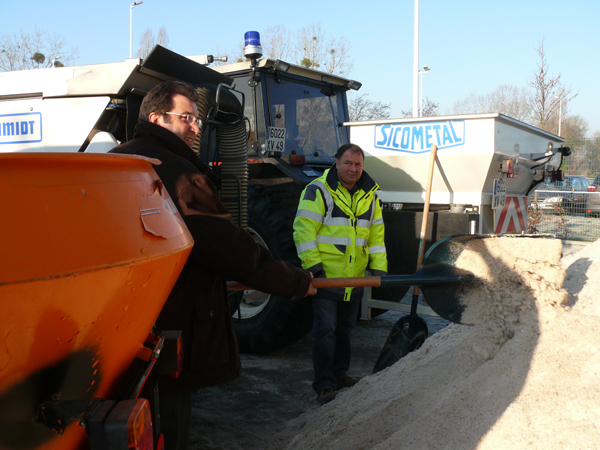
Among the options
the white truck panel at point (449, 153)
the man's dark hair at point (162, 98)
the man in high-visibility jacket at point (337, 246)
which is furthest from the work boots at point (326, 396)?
the man's dark hair at point (162, 98)

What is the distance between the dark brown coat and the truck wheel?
2036 mm

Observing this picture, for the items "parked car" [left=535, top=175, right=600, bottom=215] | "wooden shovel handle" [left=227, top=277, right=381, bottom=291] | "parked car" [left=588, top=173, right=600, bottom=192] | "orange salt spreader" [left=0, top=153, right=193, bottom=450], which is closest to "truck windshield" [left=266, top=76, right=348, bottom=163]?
"wooden shovel handle" [left=227, top=277, right=381, bottom=291]

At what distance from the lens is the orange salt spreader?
1104 mm

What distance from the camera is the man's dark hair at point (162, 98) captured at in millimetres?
2182

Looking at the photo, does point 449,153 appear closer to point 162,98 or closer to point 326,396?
point 326,396

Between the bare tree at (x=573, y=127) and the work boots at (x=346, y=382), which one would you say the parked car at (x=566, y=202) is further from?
the bare tree at (x=573, y=127)

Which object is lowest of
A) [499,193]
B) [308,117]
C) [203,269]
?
[203,269]

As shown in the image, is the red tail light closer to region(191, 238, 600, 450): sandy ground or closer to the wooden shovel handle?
the wooden shovel handle

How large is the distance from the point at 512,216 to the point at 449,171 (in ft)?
2.56

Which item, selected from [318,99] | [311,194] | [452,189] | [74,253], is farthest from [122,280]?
[318,99]

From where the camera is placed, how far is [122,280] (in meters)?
1.28

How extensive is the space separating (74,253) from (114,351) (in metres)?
0.39

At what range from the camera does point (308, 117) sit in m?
5.02

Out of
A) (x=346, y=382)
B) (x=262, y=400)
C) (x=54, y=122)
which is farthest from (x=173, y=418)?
(x=54, y=122)
